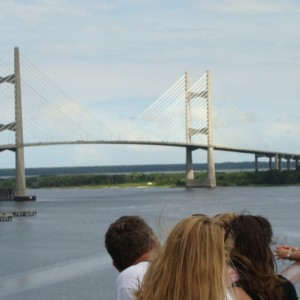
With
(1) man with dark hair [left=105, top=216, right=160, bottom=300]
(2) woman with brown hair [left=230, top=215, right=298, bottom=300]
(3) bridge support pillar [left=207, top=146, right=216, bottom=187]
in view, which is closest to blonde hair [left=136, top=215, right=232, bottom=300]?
(2) woman with brown hair [left=230, top=215, right=298, bottom=300]

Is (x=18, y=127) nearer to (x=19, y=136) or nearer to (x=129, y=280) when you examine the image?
(x=19, y=136)

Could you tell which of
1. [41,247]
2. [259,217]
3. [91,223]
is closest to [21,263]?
[41,247]

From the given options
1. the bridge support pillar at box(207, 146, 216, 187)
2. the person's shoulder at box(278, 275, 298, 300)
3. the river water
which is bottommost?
the river water

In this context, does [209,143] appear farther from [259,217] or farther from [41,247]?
[259,217]

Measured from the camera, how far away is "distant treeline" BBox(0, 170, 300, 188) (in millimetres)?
74787

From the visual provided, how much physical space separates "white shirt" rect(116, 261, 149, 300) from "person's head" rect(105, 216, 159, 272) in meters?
0.07

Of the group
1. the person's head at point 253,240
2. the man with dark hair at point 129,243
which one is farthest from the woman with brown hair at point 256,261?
the man with dark hair at point 129,243

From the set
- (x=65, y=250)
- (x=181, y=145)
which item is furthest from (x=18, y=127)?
(x=65, y=250)

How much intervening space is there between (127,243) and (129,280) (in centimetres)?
13

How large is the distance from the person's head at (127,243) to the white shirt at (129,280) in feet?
0.23

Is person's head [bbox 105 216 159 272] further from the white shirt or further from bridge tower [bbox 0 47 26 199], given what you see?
bridge tower [bbox 0 47 26 199]

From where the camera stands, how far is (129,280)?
7.90 feet

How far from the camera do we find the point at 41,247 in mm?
25359

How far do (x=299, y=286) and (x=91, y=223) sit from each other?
21.4 meters
